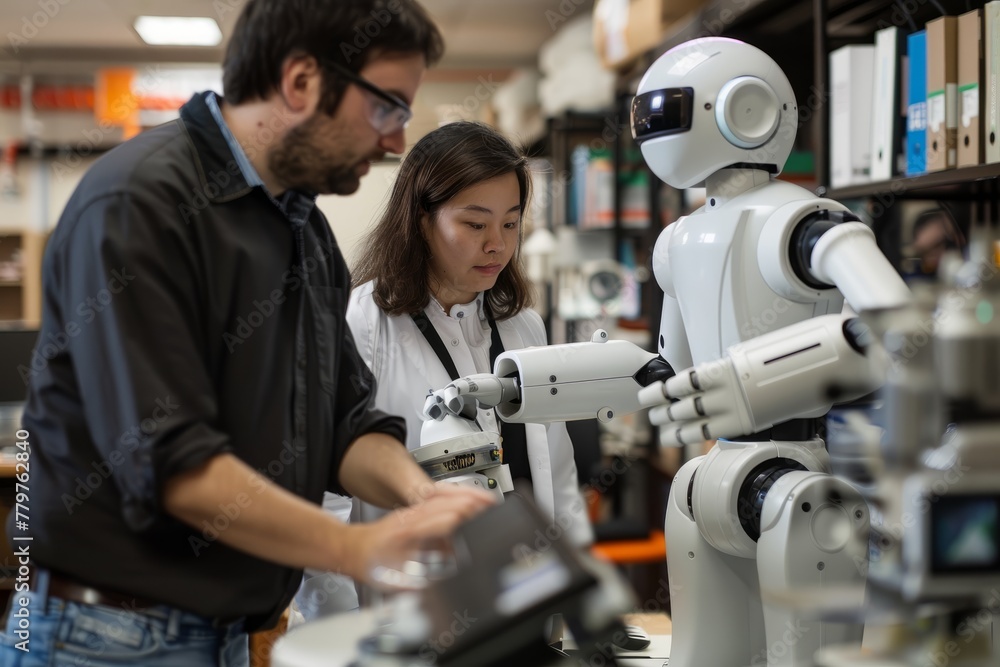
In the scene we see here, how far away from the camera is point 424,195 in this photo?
6.39 ft

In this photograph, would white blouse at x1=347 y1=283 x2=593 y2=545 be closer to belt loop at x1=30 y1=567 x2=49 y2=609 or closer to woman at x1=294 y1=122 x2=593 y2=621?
woman at x1=294 y1=122 x2=593 y2=621

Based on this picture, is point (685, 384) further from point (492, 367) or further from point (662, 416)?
point (492, 367)

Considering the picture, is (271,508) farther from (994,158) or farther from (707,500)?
(994,158)

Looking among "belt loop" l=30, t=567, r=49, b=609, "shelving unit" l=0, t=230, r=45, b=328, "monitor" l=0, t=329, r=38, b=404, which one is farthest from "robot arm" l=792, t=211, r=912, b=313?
"shelving unit" l=0, t=230, r=45, b=328

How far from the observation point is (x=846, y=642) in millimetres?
1537

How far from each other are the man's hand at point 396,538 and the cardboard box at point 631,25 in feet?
9.94

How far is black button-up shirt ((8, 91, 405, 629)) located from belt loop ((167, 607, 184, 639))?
0.09 feet

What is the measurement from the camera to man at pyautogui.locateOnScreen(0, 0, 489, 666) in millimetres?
959

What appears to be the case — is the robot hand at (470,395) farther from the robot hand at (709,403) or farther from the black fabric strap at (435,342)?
the robot hand at (709,403)

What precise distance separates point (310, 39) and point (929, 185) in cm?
Answer: 156

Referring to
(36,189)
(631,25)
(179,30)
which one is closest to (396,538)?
(631,25)

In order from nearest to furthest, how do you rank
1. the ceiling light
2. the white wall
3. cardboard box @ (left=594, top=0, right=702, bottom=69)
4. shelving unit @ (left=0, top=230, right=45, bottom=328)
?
cardboard box @ (left=594, top=0, right=702, bottom=69) → the ceiling light → shelving unit @ (left=0, top=230, right=45, bottom=328) → the white wall

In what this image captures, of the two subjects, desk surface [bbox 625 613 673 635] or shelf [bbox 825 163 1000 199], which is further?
desk surface [bbox 625 613 673 635]

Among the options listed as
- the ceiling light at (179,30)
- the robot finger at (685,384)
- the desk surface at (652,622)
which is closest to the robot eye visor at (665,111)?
the robot finger at (685,384)
